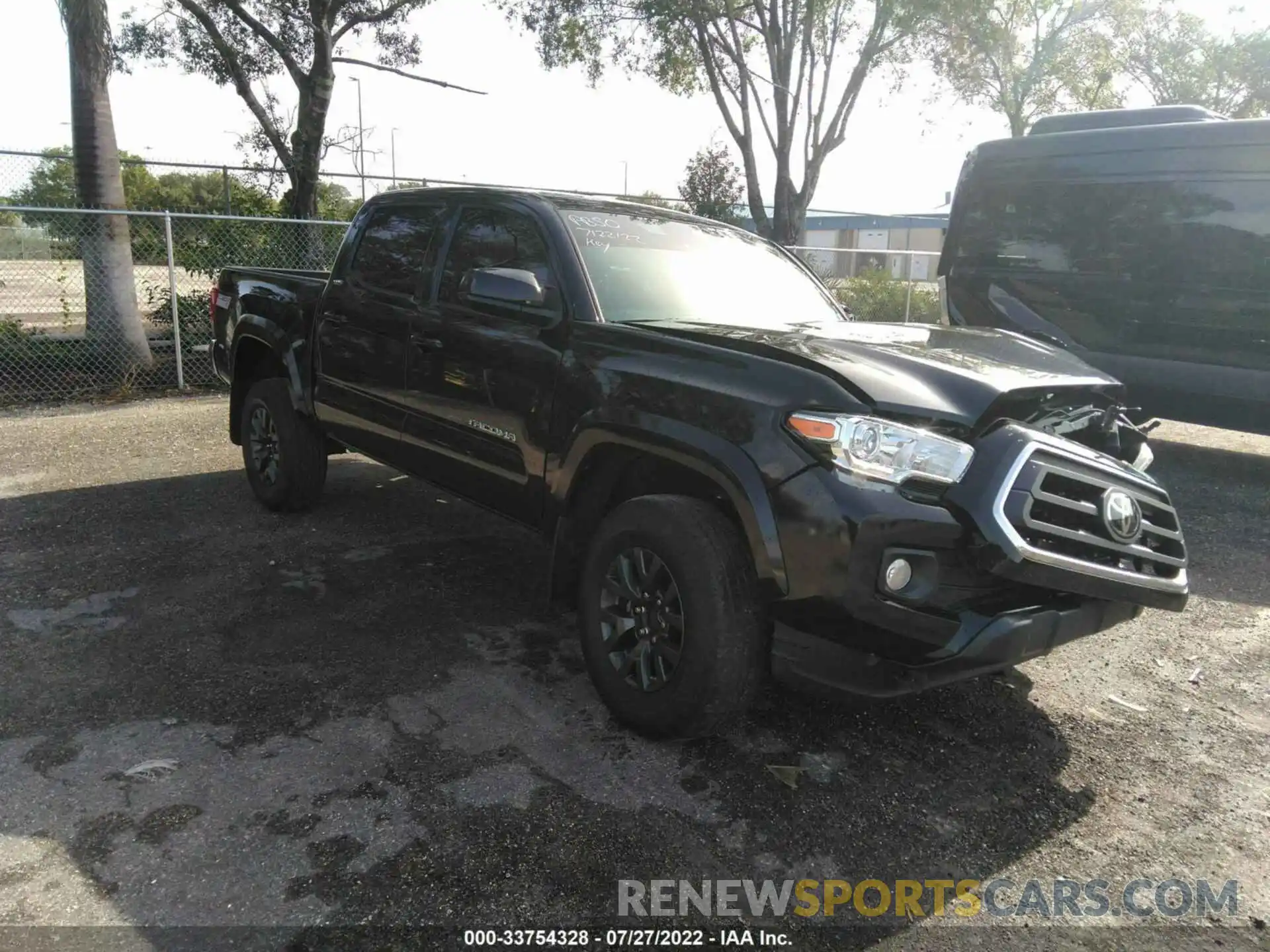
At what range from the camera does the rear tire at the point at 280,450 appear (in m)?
5.34

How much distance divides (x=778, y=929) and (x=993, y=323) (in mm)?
6509

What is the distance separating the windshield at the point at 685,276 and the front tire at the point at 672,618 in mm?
Answer: 960

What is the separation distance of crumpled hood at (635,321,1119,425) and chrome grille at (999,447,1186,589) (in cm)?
26

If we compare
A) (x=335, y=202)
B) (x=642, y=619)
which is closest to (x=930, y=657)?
(x=642, y=619)

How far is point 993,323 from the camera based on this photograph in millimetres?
7742

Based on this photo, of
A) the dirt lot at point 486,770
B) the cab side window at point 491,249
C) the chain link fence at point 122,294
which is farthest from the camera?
the chain link fence at point 122,294

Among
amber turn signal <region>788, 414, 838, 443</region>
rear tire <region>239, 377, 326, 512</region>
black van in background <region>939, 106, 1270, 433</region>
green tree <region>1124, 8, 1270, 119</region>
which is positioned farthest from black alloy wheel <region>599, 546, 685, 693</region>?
green tree <region>1124, 8, 1270, 119</region>

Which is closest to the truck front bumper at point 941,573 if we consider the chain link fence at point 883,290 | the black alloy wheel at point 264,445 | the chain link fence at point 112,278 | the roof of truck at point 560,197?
the roof of truck at point 560,197

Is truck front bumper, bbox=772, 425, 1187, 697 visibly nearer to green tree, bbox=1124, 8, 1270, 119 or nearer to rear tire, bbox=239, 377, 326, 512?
rear tire, bbox=239, 377, 326, 512

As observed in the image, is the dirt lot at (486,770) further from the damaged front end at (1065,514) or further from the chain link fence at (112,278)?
the chain link fence at (112,278)

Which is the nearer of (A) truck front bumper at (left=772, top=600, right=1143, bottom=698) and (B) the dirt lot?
(B) the dirt lot

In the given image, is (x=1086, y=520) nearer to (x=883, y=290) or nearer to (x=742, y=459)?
(x=742, y=459)

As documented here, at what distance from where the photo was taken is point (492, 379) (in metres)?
3.83

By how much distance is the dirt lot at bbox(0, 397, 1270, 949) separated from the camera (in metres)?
2.37
